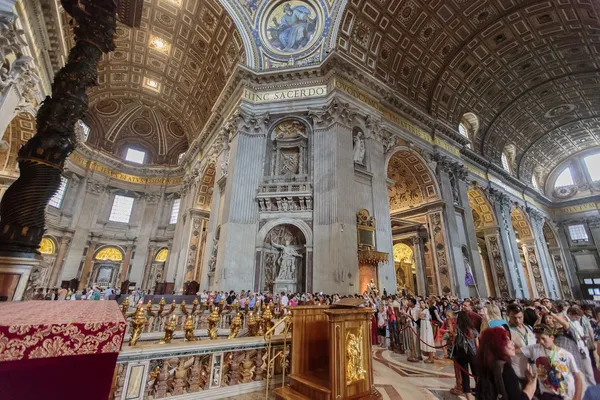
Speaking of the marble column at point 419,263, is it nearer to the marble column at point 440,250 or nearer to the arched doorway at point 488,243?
the marble column at point 440,250

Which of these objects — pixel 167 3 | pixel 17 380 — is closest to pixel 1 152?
pixel 167 3

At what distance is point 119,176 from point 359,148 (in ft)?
72.9

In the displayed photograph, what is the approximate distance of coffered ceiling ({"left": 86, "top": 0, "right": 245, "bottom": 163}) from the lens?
619 inches

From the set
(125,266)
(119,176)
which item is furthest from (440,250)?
(119,176)

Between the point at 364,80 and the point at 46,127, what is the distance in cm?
1342

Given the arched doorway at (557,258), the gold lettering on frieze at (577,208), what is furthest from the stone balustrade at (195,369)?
the gold lettering on frieze at (577,208)

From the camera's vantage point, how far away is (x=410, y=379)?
4.20 meters

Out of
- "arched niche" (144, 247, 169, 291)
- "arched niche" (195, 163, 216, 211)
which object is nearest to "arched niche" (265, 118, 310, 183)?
"arched niche" (195, 163, 216, 211)

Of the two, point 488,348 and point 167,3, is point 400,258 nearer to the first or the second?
point 488,348

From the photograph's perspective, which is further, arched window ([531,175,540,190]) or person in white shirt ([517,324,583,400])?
arched window ([531,175,540,190])

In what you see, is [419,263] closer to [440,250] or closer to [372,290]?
[440,250]

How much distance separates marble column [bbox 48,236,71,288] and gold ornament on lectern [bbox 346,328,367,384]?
949 inches

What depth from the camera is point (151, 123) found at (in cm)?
2497

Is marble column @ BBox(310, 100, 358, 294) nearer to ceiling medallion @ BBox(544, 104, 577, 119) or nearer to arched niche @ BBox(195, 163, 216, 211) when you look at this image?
arched niche @ BBox(195, 163, 216, 211)
